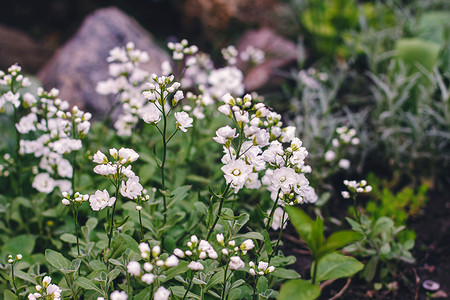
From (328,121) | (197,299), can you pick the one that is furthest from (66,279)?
(328,121)

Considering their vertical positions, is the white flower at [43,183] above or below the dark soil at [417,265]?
above

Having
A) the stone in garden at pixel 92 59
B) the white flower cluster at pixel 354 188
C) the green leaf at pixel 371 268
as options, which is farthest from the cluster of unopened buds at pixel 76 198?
the stone in garden at pixel 92 59

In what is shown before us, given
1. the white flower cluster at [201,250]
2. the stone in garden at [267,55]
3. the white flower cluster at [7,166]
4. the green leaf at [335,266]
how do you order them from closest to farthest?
the white flower cluster at [201,250] < the green leaf at [335,266] < the white flower cluster at [7,166] < the stone in garden at [267,55]

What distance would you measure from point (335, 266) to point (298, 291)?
21 cm

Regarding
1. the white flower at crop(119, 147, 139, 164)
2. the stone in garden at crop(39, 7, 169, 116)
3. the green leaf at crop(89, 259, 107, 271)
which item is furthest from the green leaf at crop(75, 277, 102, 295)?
the stone in garden at crop(39, 7, 169, 116)

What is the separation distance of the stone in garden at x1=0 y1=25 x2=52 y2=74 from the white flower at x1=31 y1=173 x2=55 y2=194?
3033 millimetres

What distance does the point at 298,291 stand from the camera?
150 centimetres

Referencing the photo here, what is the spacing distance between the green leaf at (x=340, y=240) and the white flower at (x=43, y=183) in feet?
4.89

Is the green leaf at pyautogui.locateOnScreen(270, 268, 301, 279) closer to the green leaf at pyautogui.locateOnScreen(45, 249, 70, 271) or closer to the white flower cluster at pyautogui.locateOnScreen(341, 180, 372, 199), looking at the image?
the white flower cluster at pyautogui.locateOnScreen(341, 180, 372, 199)

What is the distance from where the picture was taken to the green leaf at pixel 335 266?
1.56 meters

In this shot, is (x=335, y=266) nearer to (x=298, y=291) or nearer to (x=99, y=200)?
(x=298, y=291)

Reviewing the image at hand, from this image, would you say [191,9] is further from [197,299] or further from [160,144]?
[197,299]

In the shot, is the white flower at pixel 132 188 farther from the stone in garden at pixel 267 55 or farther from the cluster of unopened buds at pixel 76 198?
the stone in garden at pixel 267 55

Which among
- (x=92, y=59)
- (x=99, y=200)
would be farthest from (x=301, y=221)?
(x=92, y=59)
